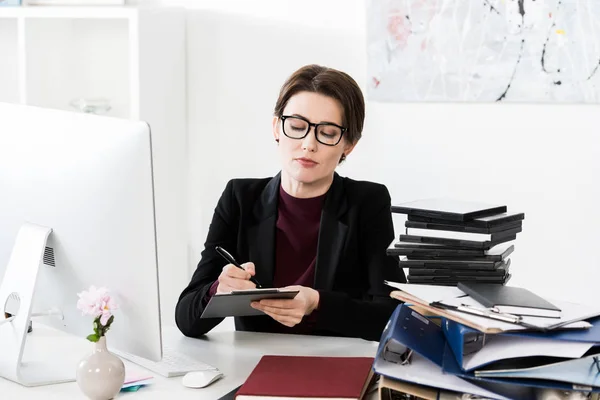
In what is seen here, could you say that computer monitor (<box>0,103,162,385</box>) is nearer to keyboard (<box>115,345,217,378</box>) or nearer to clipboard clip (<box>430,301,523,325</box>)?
keyboard (<box>115,345,217,378</box>)

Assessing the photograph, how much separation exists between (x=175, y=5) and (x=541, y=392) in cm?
252

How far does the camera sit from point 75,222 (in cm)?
149

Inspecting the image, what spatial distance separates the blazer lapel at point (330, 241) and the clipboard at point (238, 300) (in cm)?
34

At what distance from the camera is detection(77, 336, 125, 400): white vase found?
1.41 m

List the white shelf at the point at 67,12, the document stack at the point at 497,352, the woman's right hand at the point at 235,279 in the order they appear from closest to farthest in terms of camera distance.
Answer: the document stack at the point at 497,352
the woman's right hand at the point at 235,279
the white shelf at the point at 67,12

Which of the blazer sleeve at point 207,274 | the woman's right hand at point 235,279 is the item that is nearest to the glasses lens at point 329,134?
the blazer sleeve at point 207,274

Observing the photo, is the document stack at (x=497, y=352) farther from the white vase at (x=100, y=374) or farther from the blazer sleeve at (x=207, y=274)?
the blazer sleeve at (x=207, y=274)

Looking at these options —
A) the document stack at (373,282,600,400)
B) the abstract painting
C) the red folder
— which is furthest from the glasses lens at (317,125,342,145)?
the abstract painting

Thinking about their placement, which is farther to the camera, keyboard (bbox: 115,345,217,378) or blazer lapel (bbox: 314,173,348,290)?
blazer lapel (bbox: 314,173,348,290)

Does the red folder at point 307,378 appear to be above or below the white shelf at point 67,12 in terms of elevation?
below

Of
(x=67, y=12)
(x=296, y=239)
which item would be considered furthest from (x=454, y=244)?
(x=67, y=12)

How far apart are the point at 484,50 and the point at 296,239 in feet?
4.18

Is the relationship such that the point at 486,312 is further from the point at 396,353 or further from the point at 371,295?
the point at 371,295

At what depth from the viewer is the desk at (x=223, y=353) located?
4.91 feet
